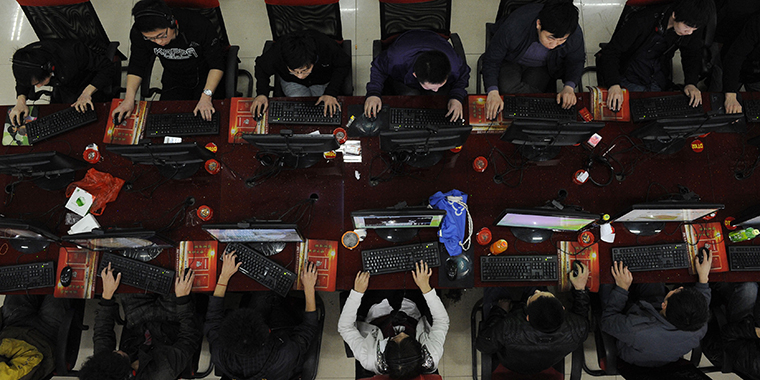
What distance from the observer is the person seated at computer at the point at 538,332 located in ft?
7.22

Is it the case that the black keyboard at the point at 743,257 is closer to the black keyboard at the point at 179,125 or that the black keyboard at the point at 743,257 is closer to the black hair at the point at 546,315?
the black hair at the point at 546,315

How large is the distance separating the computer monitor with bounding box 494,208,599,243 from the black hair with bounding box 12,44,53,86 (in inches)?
114

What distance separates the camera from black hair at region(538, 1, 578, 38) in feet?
7.73

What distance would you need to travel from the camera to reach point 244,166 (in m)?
2.55

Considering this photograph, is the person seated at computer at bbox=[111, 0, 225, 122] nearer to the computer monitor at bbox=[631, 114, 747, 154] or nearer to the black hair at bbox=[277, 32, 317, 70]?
the black hair at bbox=[277, 32, 317, 70]

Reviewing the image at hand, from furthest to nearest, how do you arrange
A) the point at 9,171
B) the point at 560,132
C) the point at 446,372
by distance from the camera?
the point at 446,372 → the point at 9,171 → the point at 560,132

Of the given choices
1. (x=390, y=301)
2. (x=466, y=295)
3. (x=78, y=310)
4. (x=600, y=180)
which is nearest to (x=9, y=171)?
(x=78, y=310)

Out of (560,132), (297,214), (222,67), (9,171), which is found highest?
(222,67)

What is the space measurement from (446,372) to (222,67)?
2.75 meters

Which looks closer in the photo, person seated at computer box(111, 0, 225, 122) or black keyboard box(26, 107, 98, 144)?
person seated at computer box(111, 0, 225, 122)

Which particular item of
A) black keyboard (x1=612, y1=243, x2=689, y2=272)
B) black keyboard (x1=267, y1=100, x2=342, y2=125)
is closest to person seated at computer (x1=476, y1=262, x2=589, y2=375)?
black keyboard (x1=612, y1=243, x2=689, y2=272)

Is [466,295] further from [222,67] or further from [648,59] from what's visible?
[222,67]

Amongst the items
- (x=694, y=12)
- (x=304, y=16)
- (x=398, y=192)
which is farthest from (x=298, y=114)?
(x=694, y=12)

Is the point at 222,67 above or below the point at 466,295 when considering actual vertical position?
above
